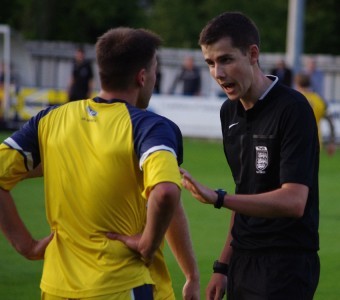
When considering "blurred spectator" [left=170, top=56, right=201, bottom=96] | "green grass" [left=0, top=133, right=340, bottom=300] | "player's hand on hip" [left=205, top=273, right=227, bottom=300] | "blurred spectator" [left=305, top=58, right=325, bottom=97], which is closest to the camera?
"player's hand on hip" [left=205, top=273, right=227, bottom=300]

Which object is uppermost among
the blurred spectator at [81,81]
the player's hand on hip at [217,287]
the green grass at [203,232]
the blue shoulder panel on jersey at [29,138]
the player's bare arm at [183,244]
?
the blue shoulder panel on jersey at [29,138]

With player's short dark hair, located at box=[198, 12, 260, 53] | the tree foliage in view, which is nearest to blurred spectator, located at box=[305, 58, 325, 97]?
the tree foliage

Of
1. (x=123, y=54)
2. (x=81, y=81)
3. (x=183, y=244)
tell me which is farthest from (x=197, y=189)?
(x=81, y=81)

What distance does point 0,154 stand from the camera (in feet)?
15.7

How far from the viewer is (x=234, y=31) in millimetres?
5098

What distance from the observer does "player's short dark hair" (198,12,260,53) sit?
509 centimetres

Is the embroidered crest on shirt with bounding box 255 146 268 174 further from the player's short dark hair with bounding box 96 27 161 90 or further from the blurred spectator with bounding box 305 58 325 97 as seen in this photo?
the blurred spectator with bounding box 305 58 325 97

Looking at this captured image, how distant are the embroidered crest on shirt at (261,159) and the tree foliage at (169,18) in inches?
1591

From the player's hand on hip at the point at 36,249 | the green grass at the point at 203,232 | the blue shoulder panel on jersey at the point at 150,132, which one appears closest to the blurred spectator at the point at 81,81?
the green grass at the point at 203,232

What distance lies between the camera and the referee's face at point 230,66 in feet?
16.7

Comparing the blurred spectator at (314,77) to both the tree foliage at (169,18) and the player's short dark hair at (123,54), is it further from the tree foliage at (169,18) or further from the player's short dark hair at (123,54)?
the player's short dark hair at (123,54)

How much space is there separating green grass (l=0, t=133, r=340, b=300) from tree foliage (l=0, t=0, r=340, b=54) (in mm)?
25507

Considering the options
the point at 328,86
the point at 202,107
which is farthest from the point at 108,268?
the point at 328,86

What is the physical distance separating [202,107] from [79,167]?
2281cm
